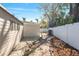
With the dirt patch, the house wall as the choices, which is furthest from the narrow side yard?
the house wall

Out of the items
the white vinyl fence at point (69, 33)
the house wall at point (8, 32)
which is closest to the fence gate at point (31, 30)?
the house wall at point (8, 32)

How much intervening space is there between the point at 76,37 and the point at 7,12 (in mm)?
1076

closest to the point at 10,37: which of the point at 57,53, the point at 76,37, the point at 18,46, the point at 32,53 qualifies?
the point at 18,46

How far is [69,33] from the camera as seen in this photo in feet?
11.6

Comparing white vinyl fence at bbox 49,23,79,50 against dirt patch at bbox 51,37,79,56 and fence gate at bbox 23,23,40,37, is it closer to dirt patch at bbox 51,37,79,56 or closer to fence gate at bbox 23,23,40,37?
dirt patch at bbox 51,37,79,56

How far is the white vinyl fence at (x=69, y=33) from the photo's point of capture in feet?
11.3

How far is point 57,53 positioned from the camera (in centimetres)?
343

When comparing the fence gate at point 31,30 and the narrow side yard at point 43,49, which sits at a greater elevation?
the fence gate at point 31,30

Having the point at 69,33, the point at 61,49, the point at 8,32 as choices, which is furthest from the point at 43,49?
the point at 8,32

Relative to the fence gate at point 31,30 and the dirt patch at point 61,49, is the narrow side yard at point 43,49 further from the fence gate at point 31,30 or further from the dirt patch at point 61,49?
the fence gate at point 31,30

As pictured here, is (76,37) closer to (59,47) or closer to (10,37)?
(59,47)

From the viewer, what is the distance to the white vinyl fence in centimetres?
344

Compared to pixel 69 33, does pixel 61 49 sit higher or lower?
lower

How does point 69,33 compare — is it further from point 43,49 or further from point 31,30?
point 31,30
